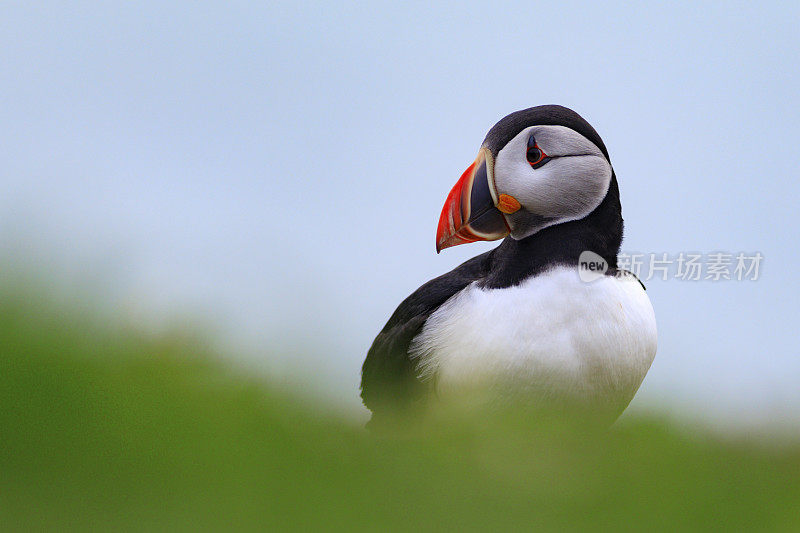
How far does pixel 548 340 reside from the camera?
370cm

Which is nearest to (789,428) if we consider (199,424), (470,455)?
(470,455)

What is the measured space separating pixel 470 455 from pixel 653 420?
849 millimetres

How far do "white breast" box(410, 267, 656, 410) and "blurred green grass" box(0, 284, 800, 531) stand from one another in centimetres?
81

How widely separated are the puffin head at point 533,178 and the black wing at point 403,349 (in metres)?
0.25

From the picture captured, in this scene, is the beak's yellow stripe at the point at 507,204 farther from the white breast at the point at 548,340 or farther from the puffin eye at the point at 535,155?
the white breast at the point at 548,340

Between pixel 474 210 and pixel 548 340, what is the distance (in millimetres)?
688

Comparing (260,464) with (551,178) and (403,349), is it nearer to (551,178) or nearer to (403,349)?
(403,349)

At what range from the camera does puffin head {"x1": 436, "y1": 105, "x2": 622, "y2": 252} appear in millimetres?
3938

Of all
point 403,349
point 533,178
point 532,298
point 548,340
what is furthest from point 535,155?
point 403,349

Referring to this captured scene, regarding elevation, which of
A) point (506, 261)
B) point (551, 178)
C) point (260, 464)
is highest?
point (551, 178)

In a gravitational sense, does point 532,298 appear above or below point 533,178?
below

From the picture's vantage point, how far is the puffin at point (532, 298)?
372 cm

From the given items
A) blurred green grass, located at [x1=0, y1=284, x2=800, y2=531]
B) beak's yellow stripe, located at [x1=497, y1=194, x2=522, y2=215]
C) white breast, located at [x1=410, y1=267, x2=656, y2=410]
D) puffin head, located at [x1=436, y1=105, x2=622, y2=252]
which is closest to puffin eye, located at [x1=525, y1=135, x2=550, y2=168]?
puffin head, located at [x1=436, y1=105, x2=622, y2=252]

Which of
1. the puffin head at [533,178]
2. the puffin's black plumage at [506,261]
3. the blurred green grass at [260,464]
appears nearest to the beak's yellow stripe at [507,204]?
the puffin head at [533,178]
